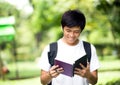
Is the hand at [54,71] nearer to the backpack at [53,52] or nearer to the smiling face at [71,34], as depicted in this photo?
the backpack at [53,52]

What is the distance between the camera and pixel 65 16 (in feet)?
7.70

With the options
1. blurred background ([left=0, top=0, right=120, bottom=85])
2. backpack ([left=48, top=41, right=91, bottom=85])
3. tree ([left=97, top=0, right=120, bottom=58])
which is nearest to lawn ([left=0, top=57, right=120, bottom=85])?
blurred background ([left=0, top=0, right=120, bottom=85])

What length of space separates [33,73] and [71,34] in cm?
337

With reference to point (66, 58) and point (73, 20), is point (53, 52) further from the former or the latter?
point (73, 20)

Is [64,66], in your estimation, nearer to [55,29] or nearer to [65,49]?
[65,49]

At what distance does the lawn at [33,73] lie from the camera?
5.40 meters

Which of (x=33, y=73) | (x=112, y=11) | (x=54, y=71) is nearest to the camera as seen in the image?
(x=54, y=71)

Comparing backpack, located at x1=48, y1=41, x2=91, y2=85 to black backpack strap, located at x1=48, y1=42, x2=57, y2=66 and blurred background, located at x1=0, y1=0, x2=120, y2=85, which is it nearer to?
black backpack strap, located at x1=48, y1=42, x2=57, y2=66

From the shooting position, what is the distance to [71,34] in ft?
7.47

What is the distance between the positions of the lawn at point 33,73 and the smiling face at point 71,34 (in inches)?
119

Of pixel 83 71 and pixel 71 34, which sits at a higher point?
pixel 71 34

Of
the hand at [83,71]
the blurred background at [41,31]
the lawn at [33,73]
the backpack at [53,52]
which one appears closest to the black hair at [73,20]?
the backpack at [53,52]

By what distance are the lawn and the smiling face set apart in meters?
3.03

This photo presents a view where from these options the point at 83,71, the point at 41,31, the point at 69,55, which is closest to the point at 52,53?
the point at 69,55
